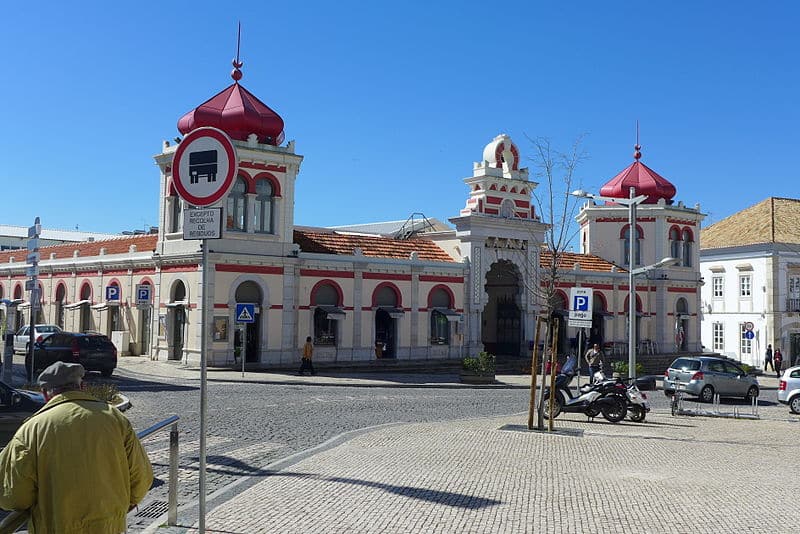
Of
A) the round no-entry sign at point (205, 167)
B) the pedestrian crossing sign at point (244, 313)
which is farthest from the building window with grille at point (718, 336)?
the round no-entry sign at point (205, 167)

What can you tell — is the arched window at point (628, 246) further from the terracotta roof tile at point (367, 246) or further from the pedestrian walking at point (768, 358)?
the terracotta roof tile at point (367, 246)

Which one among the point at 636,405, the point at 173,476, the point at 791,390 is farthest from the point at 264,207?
the point at 173,476

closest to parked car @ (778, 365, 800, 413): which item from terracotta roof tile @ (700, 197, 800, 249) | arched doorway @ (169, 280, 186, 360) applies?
arched doorway @ (169, 280, 186, 360)

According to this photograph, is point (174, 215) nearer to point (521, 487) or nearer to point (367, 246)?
point (367, 246)

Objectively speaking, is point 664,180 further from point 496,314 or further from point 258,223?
point 258,223

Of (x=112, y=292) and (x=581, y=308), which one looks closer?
(x=581, y=308)

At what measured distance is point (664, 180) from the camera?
44312mm

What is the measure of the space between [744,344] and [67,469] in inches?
1903

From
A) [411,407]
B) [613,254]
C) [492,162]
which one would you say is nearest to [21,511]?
[411,407]

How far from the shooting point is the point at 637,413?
60.0ft

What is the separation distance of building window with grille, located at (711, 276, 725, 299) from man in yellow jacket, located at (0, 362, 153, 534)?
49.2 metres

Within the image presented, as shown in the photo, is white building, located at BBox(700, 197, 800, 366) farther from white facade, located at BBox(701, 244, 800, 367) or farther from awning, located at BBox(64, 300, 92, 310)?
awning, located at BBox(64, 300, 92, 310)

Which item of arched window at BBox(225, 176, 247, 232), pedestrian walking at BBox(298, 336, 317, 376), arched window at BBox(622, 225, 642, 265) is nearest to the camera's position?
pedestrian walking at BBox(298, 336, 317, 376)

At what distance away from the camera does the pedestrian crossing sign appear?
27.1 meters
